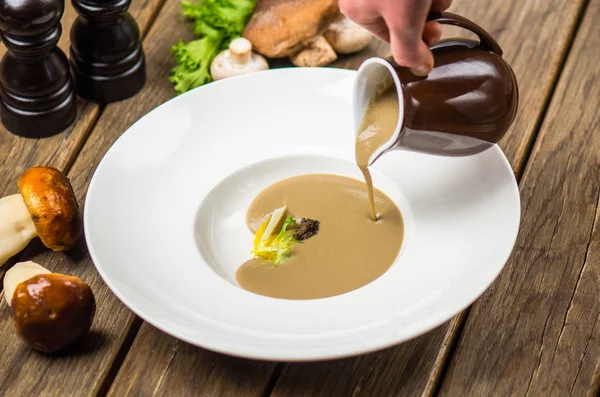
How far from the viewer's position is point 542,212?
212 cm

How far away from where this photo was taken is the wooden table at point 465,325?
1.72m

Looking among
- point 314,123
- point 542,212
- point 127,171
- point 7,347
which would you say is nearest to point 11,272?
point 7,347

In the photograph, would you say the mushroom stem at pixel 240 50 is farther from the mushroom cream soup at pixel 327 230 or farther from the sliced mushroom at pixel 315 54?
the mushroom cream soup at pixel 327 230

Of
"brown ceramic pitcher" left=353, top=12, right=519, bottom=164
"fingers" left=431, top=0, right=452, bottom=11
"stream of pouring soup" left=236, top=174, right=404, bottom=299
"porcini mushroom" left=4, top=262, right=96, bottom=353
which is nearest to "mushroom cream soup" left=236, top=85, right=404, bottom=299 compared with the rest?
"stream of pouring soup" left=236, top=174, right=404, bottom=299

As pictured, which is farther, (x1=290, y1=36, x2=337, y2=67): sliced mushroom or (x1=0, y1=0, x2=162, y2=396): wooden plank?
(x1=290, y1=36, x2=337, y2=67): sliced mushroom

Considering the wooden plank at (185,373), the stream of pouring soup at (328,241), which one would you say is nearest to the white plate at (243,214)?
the stream of pouring soup at (328,241)

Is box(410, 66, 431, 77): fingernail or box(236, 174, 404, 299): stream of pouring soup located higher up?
box(410, 66, 431, 77): fingernail

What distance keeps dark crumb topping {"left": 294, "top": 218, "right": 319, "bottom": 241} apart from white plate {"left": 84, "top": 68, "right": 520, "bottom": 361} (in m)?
0.14

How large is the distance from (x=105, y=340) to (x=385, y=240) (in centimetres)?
67

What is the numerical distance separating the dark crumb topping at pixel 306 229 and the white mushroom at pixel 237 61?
2.19 ft

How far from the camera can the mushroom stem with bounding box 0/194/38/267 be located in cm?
191

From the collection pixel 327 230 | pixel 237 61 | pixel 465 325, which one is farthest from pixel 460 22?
pixel 237 61

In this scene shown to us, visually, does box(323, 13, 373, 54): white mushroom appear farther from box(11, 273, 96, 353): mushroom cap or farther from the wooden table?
box(11, 273, 96, 353): mushroom cap

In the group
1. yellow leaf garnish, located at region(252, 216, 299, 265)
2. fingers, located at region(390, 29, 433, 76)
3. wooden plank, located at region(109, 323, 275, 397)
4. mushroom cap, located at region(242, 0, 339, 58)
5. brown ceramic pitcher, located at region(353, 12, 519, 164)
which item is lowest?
wooden plank, located at region(109, 323, 275, 397)
